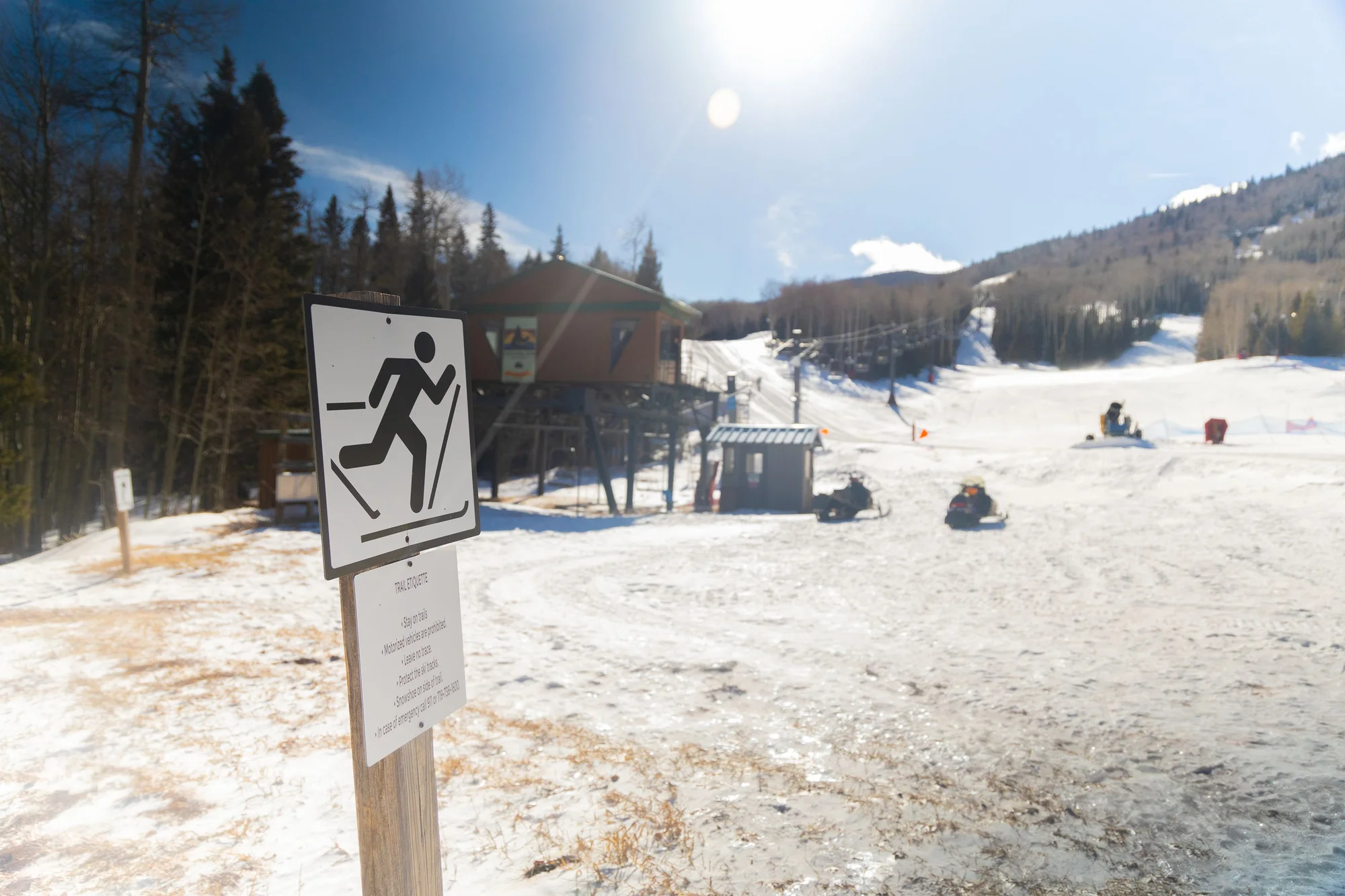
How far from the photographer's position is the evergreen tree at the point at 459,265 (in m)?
40.4

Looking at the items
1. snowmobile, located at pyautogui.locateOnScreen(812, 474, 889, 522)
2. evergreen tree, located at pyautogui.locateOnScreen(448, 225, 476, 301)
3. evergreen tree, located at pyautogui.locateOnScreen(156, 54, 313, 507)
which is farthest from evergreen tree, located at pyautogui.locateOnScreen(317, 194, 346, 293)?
snowmobile, located at pyautogui.locateOnScreen(812, 474, 889, 522)

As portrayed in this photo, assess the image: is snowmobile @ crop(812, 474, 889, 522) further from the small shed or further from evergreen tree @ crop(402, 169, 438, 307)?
evergreen tree @ crop(402, 169, 438, 307)

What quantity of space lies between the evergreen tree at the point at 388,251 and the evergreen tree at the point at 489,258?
22.6 feet

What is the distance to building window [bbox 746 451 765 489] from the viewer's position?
2336cm

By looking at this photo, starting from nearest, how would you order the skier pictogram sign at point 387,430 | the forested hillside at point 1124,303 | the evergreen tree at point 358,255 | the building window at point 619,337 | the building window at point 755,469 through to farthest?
the skier pictogram sign at point 387,430, the building window at point 619,337, the building window at point 755,469, the evergreen tree at point 358,255, the forested hillside at point 1124,303

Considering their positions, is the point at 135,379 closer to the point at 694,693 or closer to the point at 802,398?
the point at 694,693

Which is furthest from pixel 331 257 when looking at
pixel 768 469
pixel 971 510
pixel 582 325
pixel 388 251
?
pixel 971 510

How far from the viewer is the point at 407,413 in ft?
6.83

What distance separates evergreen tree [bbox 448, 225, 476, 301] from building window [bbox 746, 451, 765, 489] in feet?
64.6

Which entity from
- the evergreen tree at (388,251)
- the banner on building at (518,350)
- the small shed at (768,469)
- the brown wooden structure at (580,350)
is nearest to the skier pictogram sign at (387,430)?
the brown wooden structure at (580,350)

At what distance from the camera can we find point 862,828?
4.07m

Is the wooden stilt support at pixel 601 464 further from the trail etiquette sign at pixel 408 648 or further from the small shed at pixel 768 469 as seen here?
the trail etiquette sign at pixel 408 648

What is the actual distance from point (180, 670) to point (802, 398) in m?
54.6

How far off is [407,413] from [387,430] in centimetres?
10
